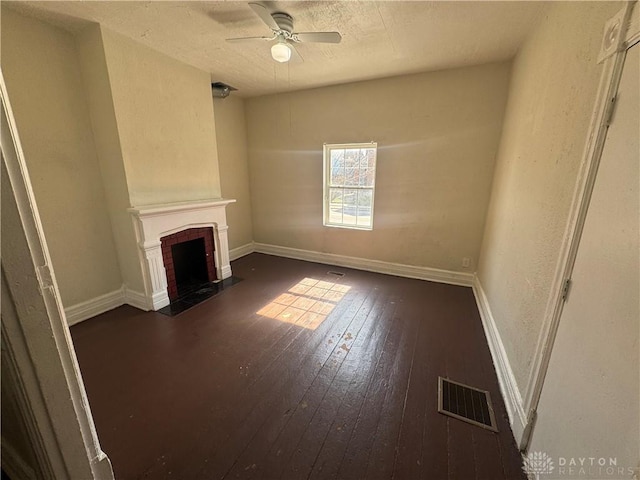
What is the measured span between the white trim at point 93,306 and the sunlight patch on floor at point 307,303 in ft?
5.31

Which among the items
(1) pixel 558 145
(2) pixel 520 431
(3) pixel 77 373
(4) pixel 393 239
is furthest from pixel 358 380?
(4) pixel 393 239

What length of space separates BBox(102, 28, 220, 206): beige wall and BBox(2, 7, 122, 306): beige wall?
0.41 m

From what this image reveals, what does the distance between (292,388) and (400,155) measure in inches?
122

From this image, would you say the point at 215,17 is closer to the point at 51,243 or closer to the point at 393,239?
the point at 51,243

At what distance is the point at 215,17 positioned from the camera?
212 centimetres

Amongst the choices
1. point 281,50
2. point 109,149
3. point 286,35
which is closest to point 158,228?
point 109,149

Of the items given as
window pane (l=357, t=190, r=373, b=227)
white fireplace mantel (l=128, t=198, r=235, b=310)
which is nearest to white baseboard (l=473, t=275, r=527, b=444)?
window pane (l=357, t=190, r=373, b=227)

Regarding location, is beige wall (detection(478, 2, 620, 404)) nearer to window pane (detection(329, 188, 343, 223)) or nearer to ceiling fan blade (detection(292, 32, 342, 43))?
ceiling fan blade (detection(292, 32, 342, 43))

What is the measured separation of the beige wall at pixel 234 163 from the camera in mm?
4129

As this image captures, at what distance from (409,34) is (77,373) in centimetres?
319

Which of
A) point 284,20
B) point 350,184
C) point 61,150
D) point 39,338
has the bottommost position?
point 39,338

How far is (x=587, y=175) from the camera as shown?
A: 1.08 metres

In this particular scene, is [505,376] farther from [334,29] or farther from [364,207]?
[334,29]

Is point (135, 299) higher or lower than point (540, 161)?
lower
